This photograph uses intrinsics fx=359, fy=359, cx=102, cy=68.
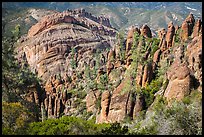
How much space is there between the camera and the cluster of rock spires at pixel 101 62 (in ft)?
186

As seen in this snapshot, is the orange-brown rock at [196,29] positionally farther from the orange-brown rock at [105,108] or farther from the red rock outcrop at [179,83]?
the orange-brown rock at [105,108]

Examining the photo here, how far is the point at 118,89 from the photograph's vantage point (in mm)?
63031

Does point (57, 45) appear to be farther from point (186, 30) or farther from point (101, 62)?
point (186, 30)

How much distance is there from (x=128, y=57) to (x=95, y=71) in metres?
23.0

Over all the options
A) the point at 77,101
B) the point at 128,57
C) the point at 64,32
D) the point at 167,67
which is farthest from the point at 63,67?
the point at 167,67

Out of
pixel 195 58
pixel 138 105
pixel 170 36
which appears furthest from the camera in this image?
pixel 170 36

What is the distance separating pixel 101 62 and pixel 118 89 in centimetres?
5646

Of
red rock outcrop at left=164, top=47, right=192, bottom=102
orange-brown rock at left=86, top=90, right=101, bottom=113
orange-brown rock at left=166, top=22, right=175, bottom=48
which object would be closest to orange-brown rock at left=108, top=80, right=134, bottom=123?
red rock outcrop at left=164, top=47, right=192, bottom=102

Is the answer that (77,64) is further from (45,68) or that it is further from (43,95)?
(43,95)

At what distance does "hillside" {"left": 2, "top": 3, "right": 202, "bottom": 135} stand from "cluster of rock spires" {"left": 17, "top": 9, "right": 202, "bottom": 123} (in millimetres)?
183

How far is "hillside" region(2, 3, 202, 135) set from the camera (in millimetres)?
32094

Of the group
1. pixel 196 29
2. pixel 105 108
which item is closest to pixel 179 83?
pixel 105 108

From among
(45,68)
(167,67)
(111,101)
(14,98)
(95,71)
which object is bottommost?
(45,68)

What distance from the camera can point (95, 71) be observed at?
10662 cm
